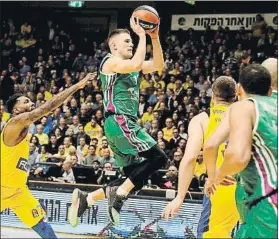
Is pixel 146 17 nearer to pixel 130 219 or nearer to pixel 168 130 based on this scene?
pixel 130 219

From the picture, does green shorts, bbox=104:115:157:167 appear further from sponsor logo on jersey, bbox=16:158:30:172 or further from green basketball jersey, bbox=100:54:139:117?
sponsor logo on jersey, bbox=16:158:30:172

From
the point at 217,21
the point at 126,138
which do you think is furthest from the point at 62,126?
the point at 126,138

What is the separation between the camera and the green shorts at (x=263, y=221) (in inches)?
175

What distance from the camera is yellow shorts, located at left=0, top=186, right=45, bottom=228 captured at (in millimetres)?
7684

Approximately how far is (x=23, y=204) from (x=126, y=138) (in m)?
1.70

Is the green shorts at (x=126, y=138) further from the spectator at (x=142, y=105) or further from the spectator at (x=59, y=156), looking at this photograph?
the spectator at (x=142, y=105)

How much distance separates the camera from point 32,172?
41.7ft

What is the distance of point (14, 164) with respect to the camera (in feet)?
25.7

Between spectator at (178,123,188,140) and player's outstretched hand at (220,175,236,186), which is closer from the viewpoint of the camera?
player's outstretched hand at (220,175,236,186)

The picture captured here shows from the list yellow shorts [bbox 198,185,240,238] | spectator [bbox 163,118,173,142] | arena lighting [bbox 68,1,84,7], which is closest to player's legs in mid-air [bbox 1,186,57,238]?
yellow shorts [bbox 198,185,240,238]

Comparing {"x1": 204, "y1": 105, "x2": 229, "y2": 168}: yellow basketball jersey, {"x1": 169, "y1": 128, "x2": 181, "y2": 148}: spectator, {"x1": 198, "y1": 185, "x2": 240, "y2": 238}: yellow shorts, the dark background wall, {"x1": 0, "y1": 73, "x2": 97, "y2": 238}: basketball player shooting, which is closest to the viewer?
{"x1": 198, "y1": 185, "x2": 240, "y2": 238}: yellow shorts

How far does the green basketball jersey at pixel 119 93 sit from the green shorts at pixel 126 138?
0.28 ft

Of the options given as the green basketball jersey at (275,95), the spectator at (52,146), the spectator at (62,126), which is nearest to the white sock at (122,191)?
the green basketball jersey at (275,95)

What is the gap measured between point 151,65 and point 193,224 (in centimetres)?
427
